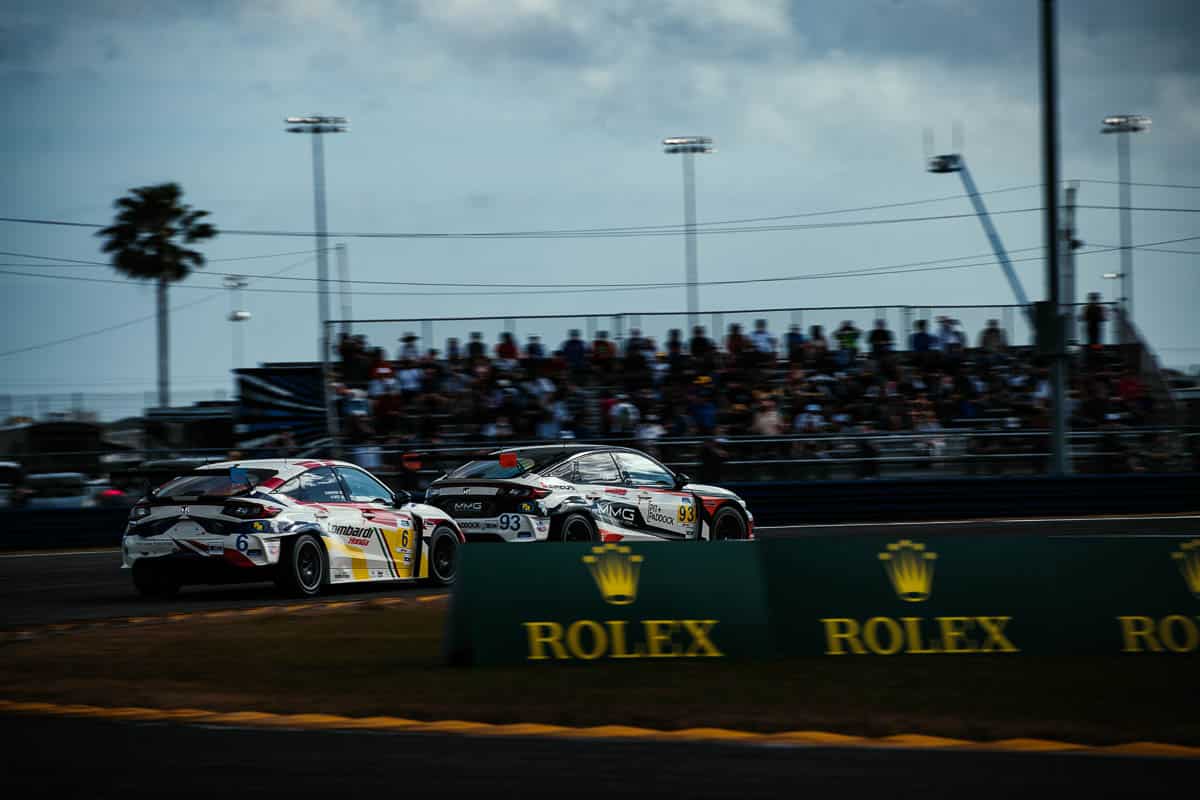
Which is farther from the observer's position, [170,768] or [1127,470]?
[1127,470]

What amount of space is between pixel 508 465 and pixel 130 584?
13.6ft

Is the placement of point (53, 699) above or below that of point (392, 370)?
below

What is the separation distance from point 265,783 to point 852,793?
2.31m

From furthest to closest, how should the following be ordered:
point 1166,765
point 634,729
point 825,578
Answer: point 825,578 < point 634,729 < point 1166,765

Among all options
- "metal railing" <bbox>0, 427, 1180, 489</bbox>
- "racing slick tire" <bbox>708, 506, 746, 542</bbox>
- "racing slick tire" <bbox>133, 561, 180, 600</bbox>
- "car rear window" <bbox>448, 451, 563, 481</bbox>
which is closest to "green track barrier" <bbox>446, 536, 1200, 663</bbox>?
"racing slick tire" <bbox>133, 561, 180, 600</bbox>

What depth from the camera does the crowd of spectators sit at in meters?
25.0

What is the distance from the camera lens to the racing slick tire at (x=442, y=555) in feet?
49.0

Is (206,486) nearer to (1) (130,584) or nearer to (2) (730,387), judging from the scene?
(1) (130,584)

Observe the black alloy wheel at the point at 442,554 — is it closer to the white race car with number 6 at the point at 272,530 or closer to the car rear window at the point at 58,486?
the white race car with number 6 at the point at 272,530

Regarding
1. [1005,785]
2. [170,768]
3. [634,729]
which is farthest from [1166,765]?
[170,768]

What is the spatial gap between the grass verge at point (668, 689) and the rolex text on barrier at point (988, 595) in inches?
5.7

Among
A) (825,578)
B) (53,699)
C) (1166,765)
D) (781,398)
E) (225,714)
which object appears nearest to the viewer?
(1166,765)

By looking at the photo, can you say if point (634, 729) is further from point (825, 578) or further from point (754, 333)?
point (754, 333)

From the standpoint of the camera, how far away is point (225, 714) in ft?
25.0
